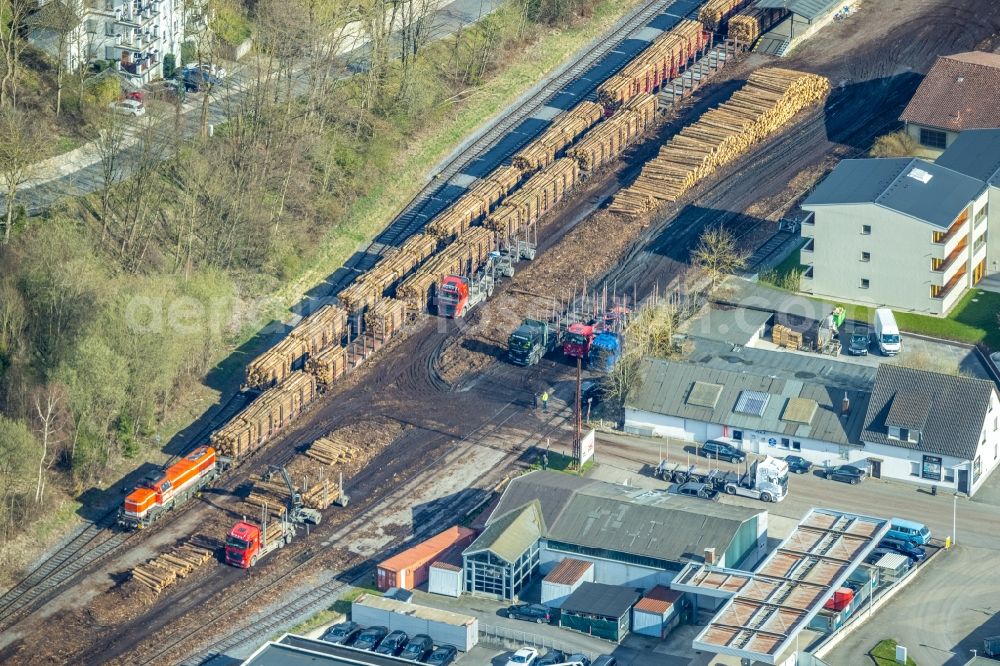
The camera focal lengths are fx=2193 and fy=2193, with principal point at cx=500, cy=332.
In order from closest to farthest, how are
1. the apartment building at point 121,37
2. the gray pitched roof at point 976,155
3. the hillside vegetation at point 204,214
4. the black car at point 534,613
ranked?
the black car at point 534,613 → the hillside vegetation at point 204,214 → the gray pitched roof at point 976,155 → the apartment building at point 121,37

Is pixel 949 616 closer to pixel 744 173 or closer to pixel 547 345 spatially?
pixel 547 345

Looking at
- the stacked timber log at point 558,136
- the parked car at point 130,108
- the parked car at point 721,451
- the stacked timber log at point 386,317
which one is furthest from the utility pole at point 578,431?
the parked car at point 130,108

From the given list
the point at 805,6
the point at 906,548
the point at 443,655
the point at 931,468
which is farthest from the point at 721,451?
the point at 805,6

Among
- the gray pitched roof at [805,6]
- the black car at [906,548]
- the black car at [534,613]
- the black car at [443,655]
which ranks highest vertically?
the gray pitched roof at [805,6]

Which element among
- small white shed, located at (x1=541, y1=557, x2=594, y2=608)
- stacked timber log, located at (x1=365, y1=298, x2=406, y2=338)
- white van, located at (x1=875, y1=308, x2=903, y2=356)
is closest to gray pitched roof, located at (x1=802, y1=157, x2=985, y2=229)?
white van, located at (x1=875, y1=308, x2=903, y2=356)

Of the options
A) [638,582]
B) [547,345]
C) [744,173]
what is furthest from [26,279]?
[744,173]

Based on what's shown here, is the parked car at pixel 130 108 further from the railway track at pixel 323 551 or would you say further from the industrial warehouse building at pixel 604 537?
the industrial warehouse building at pixel 604 537
